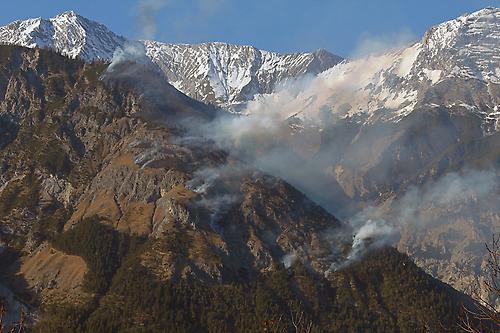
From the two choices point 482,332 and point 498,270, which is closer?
point 498,270

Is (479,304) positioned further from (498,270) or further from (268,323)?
(268,323)

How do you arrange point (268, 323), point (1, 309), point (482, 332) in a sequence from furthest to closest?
point (268, 323) < point (482, 332) < point (1, 309)

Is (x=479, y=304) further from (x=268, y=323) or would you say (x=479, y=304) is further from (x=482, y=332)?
(x=268, y=323)

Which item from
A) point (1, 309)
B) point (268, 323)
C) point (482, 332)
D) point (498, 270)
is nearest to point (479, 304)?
point (482, 332)

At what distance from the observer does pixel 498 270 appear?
27016 millimetres

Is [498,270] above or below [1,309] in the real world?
above

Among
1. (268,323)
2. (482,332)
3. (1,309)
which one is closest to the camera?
(1,309)

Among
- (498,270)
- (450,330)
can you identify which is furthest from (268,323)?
(498,270)

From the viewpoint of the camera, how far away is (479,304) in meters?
32.3

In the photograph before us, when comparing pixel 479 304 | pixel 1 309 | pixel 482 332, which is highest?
pixel 479 304

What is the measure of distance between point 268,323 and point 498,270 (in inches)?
385

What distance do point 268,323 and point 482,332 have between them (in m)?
8.55

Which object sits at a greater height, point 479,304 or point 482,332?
point 479,304

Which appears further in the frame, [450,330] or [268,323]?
[268,323]
